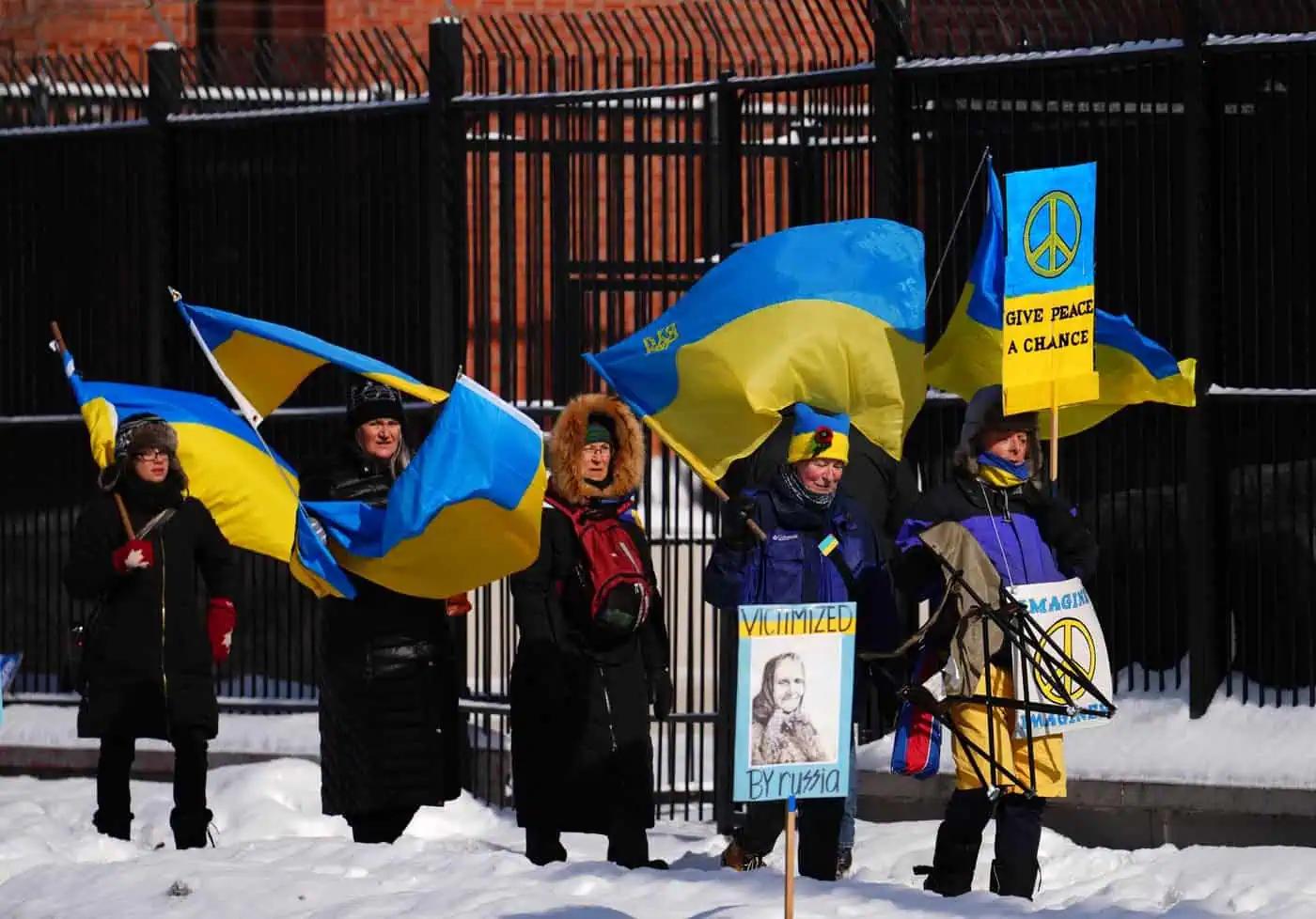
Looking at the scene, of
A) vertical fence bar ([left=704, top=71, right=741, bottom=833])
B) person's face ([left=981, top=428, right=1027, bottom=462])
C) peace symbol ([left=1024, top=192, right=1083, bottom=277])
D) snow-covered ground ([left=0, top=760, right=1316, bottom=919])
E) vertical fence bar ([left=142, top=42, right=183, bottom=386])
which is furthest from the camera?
vertical fence bar ([left=142, top=42, right=183, bottom=386])

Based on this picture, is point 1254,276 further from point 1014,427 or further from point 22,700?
point 22,700

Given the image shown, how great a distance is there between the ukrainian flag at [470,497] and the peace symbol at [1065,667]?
6.03 feet

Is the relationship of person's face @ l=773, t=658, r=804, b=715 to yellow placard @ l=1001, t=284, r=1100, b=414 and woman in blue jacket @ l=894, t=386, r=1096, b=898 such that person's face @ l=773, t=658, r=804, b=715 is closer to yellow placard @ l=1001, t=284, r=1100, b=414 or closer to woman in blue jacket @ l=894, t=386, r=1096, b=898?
woman in blue jacket @ l=894, t=386, r=1096, b=898

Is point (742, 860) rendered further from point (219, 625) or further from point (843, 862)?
point (219, 625)

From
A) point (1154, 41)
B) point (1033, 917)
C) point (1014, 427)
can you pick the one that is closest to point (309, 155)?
point (1154, 41)

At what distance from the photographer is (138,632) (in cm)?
1169

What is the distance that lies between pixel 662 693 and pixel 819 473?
1173mm

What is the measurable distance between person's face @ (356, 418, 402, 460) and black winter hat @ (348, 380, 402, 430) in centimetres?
2

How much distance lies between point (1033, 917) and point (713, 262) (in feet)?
14.3

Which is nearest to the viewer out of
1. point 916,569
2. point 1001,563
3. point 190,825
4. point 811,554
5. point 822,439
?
point 1001,563

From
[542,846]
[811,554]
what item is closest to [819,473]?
[811,554]

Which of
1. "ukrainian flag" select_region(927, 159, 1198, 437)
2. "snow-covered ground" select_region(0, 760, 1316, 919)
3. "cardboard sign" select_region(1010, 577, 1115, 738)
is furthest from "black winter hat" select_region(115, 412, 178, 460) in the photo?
"cardboard sign" select_region(1010, 577, 1115, 738)

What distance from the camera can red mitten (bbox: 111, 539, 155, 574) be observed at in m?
11.6

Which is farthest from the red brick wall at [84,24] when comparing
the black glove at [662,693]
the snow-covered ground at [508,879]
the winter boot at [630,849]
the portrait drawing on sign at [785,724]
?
the portrait drawing on sign at [785,724]
